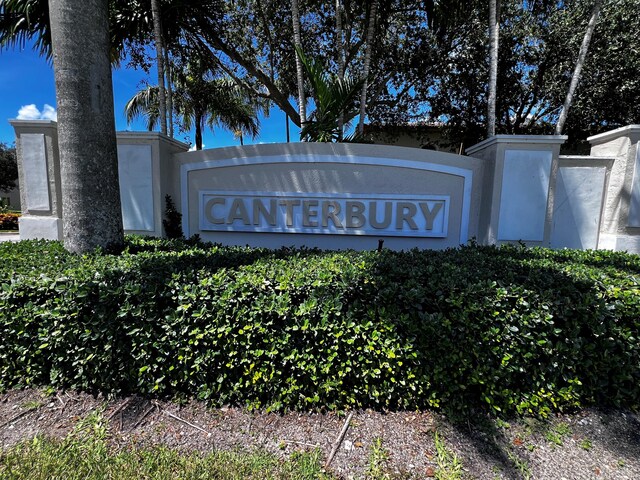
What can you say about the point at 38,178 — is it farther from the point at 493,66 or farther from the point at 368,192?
the point at 493,66

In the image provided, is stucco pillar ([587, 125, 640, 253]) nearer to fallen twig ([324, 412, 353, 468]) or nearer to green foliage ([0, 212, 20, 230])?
fallen twig ([324, 412, 353, 468])

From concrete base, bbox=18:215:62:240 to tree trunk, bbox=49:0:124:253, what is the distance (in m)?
2.78

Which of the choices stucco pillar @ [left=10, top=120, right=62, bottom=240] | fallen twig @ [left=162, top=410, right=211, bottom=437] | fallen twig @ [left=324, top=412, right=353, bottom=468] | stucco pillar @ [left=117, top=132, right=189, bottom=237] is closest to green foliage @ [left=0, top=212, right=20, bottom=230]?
stucco pillar @ [left=10, top=120, right=62, bottom=240]

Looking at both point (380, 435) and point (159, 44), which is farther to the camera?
point (159, 44)

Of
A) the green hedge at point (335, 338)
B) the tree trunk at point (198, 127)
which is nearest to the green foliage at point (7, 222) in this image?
the tree trunk at point (198, 127)

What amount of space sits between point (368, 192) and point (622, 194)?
14.4ft

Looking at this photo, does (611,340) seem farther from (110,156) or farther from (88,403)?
(110,156)

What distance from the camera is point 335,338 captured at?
7.89 ft

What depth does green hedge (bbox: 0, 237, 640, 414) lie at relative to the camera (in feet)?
7.88

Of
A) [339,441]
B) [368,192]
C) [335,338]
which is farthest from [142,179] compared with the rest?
[339,441]

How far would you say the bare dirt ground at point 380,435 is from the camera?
6.83 ft

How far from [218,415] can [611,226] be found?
23.2 feet

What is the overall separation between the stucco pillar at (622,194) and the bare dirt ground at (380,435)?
4507 mm

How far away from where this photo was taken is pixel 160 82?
7.33 m
